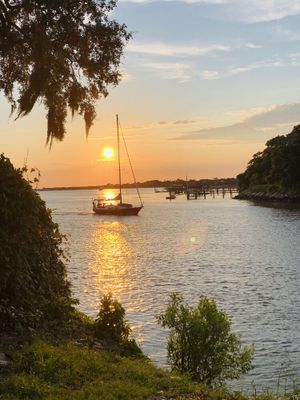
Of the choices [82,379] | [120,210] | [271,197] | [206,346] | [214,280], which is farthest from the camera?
[271,197]

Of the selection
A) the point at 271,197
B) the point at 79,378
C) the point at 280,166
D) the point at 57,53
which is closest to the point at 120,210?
the point at 280,166

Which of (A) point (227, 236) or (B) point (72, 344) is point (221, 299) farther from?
(A) point (227, 236)

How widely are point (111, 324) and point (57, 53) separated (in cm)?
682

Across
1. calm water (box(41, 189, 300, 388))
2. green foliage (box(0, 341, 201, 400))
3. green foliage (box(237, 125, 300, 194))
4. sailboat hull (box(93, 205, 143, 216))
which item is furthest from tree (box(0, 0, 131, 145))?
green foliage (box(237, 125, 300, 194))

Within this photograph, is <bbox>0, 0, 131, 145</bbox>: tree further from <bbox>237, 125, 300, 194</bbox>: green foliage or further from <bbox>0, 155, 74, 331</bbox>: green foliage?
<bbox>237, 125, 300, 194</bbox>: green foliage

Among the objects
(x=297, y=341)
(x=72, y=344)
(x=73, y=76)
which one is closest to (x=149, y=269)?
(x=297, y=341)

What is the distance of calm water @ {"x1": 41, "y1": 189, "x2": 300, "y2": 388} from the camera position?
17.0m

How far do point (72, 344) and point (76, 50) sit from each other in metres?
7.55

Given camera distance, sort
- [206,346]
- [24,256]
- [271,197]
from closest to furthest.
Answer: [24,256] → [206,346] → [271,197]

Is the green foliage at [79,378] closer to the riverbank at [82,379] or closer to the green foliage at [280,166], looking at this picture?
the riverbank at [82,379]

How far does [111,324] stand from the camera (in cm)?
1222

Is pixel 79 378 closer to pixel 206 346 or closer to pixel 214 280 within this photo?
pixel 206 346

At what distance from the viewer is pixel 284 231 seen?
214ft

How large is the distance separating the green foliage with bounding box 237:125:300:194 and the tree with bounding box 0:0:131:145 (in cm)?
11604
